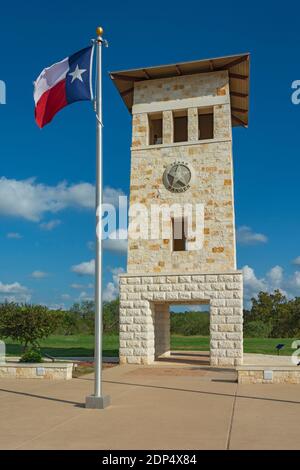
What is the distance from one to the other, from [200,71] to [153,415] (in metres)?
19.5

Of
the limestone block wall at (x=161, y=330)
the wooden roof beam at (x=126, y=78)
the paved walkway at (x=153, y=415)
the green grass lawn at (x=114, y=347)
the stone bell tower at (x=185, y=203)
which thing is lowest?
the green grass lawn at (x=114, y=347)

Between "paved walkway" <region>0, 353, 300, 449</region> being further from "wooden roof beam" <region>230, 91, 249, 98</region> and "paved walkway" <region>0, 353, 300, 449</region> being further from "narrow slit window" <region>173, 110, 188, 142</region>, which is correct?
"wooden roof beam" <region>230, 91, 249, 98</region>

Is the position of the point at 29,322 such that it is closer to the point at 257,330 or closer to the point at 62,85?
the point at 62,85

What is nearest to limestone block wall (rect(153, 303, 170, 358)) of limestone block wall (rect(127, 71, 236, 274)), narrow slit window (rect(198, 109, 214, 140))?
limestone block wall (rect(127, 71, 236, 274))

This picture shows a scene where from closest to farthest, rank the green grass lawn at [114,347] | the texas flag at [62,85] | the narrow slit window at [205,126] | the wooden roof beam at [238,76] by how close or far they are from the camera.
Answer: the texas flag at [62,85] → the wooden roof beam at [238,76] → the narrow slit window at [205,126] → the green grass lawn at [114,347]

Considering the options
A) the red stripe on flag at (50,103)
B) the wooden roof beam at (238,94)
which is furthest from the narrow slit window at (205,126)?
the red stripe on flag at (50,103)

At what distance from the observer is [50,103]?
14547mm

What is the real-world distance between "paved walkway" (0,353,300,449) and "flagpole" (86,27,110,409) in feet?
1.25

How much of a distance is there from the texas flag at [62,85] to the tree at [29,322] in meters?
14.7

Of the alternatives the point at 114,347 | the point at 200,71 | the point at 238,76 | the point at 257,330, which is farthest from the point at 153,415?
the point at 257,330

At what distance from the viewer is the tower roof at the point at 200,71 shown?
25.2 meters

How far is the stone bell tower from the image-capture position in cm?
2380

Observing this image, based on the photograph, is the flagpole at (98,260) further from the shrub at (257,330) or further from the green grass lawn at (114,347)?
the shrub at (257,330)

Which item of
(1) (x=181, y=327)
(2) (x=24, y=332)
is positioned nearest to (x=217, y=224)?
(2) (x=24, y=332)
